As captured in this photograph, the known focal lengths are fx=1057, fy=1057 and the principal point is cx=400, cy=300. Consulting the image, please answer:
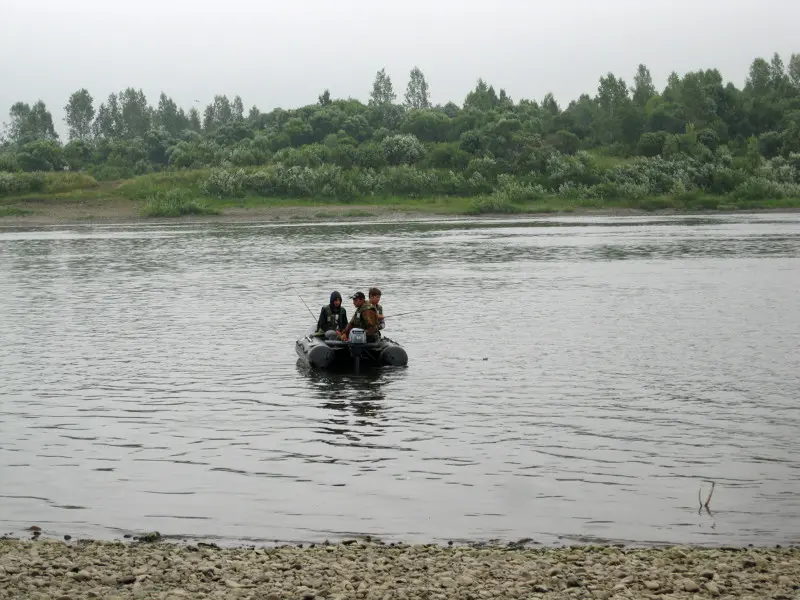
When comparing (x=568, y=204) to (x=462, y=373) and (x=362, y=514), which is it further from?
(x=362, y=514)

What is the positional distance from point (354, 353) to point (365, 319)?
2.76ft

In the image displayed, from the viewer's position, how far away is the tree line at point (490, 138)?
109 metres

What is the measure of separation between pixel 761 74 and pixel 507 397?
155126 mm

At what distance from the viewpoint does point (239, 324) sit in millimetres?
31234

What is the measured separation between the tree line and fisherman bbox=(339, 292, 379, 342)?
270ft

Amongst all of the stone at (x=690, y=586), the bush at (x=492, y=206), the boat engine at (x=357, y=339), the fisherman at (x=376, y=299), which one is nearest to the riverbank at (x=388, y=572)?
the stone at (x=690, y=586)

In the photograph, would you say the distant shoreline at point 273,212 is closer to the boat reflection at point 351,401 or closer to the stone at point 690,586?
the boat reflection at point 351,401

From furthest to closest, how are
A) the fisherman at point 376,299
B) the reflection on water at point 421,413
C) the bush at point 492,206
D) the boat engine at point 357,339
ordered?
the bush at point 492,206, the fisherman at point 376,299, the boat engine at point 357,339, the reflection on water at point 421,413

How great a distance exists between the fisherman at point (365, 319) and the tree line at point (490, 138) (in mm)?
82250

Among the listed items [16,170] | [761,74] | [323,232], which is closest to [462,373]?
[323,232]

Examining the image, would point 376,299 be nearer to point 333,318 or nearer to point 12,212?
point 333,318

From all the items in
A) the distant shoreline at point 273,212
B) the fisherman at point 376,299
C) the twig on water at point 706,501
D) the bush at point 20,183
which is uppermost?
the bush at point 20,183

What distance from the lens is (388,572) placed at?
1020cm

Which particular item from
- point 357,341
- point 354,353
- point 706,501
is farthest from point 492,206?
point 706,501
